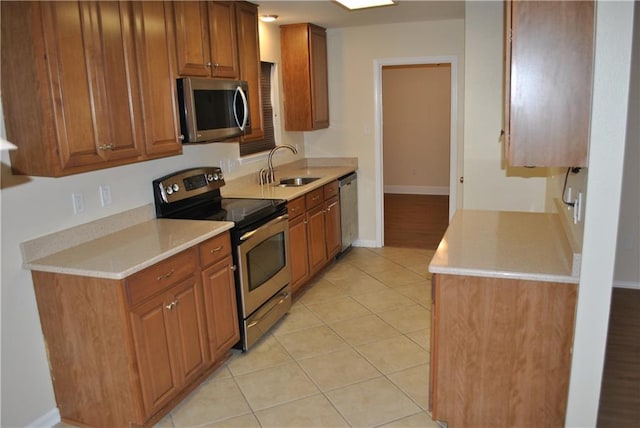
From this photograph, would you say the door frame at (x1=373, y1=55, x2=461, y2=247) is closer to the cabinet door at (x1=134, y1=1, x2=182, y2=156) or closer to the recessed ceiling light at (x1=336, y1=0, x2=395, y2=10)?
the recessed ceiling light at (x1=336, y1=0, x2=395, y2=10)

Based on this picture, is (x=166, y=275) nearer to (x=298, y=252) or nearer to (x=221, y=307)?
(x=221, y=307)

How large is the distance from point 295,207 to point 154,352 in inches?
71.9

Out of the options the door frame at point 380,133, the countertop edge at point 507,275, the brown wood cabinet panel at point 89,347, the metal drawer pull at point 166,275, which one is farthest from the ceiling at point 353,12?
the brown wood cabinet panel at point 89,347

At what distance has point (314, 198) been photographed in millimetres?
4477

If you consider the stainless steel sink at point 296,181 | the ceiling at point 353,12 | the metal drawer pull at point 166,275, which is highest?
the ceiling at point 353,12

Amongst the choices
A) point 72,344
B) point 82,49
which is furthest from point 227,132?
point 72,344

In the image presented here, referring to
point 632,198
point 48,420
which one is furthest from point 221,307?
point 632,198

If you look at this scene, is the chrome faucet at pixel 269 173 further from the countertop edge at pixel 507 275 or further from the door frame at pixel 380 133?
the countertop edge at pixel 507 275

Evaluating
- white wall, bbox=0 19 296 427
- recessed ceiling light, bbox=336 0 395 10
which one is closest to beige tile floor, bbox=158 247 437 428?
white wall, bbox=0 19 296 427

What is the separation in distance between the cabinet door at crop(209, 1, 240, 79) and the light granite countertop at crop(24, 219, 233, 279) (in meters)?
1.08

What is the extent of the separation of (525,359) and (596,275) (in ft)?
1.69

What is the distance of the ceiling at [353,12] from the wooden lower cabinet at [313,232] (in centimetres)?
152

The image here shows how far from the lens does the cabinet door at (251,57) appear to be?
3711mm

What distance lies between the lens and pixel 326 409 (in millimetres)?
2727
